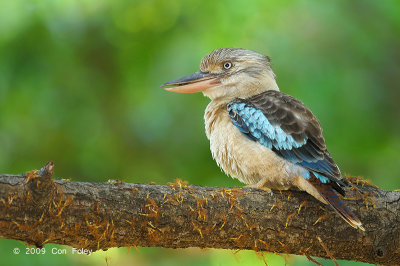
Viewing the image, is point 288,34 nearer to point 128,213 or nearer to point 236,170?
point 236,170

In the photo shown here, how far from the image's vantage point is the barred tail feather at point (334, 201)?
374 cm

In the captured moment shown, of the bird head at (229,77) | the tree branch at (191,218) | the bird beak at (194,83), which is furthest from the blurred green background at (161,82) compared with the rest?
the tree branch at (191,218)

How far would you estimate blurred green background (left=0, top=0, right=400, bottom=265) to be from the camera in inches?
230

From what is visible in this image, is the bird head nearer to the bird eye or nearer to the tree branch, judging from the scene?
the bird eye

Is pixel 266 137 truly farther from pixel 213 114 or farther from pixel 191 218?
pixel 191 218

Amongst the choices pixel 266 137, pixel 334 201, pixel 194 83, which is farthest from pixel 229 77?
pixel 334 201

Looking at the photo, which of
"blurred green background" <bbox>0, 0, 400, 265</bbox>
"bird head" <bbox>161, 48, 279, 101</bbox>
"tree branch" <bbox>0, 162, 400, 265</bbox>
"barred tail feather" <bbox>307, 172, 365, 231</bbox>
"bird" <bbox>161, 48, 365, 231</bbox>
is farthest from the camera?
Result: "blurred green background" <bbox>0, 0, 400, 265</bbox>

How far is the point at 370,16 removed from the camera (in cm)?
631

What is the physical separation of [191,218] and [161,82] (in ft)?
9.06

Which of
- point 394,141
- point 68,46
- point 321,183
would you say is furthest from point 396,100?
point 68,46

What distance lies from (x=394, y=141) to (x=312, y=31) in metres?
1.38

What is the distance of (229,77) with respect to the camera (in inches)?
212

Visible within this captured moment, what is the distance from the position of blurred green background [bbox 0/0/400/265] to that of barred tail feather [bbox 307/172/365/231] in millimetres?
1672

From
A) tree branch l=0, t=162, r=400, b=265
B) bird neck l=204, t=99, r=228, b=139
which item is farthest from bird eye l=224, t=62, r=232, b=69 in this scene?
tree branch l=0, t=162, r=400, b=265
